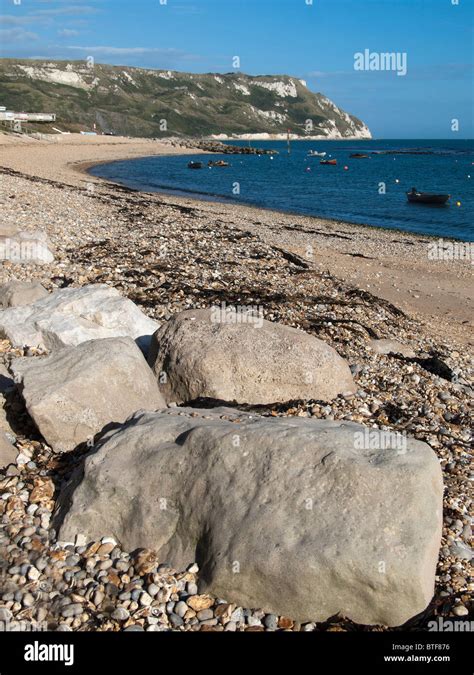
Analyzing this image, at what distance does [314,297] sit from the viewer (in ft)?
51.3

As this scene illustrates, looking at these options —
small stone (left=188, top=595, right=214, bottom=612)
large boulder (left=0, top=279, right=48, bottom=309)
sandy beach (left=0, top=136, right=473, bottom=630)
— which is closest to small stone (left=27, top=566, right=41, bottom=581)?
sandy beach (left=0, top=136, right=473, bottom=630)

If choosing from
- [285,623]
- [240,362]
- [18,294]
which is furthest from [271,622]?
[18,294]

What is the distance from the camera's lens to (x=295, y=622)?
16.9 feet

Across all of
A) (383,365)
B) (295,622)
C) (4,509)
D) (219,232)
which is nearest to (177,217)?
(219,232)

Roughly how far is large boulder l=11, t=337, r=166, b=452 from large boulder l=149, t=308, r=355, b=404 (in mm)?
849

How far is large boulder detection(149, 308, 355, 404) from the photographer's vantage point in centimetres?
890

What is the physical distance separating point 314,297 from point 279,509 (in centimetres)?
1064

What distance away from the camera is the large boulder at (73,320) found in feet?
32.4

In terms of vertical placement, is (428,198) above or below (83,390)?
above

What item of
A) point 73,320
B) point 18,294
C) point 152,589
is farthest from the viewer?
point 18,294

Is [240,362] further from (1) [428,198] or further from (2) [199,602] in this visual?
(1) [428,198]

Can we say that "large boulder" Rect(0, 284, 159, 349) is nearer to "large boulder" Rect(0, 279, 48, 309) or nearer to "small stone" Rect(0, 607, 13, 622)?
"large boulder" Rect(0, 279, 48, 309)

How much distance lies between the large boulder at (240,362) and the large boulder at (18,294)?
3.28m
